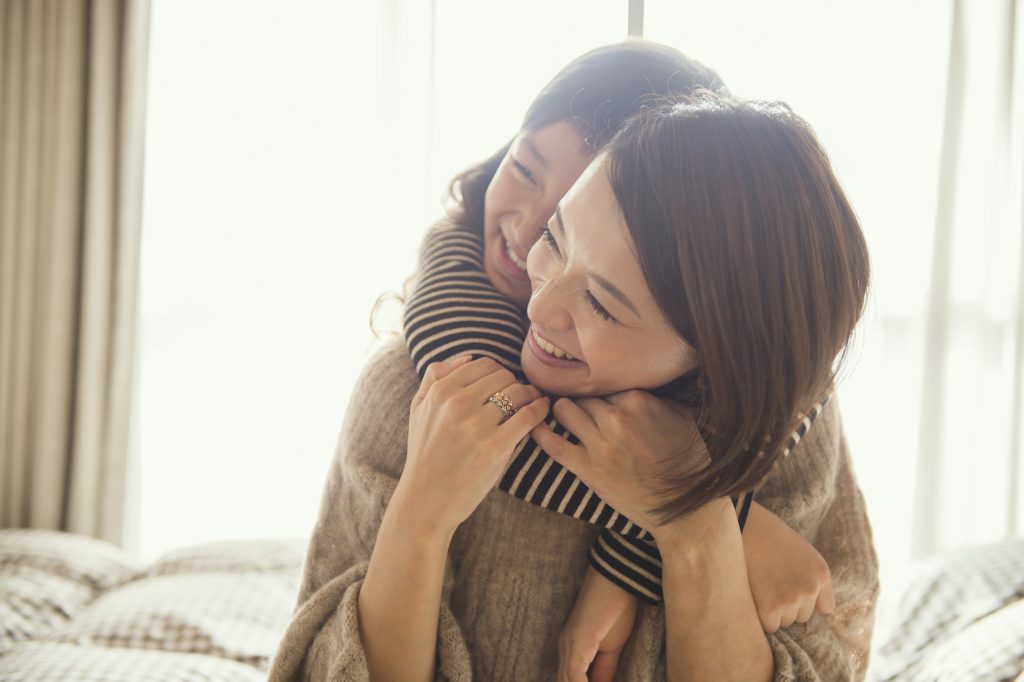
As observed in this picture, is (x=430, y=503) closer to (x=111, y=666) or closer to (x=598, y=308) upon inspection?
(x=598, y=308)

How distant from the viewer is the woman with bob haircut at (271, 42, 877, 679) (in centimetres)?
77

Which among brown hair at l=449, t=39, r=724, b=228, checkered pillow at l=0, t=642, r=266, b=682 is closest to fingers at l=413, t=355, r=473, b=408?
brown hair at l=449, t=39, r=724, b=228

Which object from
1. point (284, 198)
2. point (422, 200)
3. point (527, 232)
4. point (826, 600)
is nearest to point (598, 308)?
point (527, 232)

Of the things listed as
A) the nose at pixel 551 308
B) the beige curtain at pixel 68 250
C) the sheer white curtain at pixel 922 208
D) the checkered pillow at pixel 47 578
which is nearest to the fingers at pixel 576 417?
the nose at pixel 551 308

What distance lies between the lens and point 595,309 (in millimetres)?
848

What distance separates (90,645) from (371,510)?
907mm

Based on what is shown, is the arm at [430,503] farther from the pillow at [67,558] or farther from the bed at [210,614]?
the pillow at [67,558]

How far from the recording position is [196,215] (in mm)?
2568

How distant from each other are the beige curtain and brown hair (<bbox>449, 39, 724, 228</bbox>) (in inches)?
71.0

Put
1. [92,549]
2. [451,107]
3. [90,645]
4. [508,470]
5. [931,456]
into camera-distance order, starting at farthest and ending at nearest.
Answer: [931,456]
[451,107]
[92,549]
[90,645]
[508,470]

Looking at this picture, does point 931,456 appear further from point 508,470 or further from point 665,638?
point 508,470

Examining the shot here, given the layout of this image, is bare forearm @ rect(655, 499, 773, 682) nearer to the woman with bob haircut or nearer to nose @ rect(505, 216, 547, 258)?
the woman with bob haircut

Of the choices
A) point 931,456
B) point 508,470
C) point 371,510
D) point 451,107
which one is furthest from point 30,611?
point 931,456

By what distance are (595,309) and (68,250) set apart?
215 centimetres
